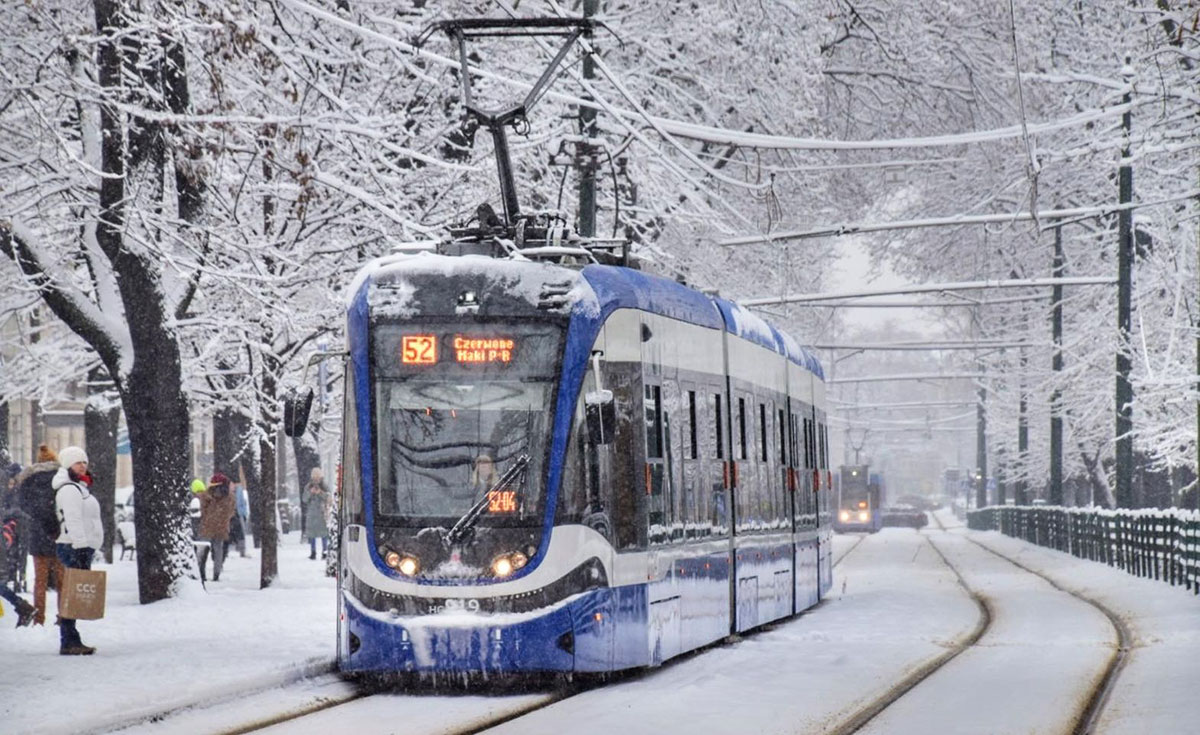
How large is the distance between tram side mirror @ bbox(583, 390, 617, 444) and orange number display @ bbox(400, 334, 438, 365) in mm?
1036

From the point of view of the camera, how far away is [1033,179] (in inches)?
950

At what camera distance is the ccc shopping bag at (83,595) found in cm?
1642

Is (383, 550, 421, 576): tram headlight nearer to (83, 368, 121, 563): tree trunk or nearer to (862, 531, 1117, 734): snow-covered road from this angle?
(862, 531, 1117, 734): snow-covered road

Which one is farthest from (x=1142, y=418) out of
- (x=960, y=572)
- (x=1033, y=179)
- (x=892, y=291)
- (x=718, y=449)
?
(x=718, y=449)

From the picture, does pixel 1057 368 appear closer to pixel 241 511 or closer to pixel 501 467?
pixel 241 511

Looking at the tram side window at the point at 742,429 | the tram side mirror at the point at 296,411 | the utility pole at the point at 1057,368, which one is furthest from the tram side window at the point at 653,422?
the utility pole at the point at 1057,368

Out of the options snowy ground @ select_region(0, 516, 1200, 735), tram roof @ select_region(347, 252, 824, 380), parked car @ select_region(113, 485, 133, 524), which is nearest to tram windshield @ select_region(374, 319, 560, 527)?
tram roof @ select_region(347, 252, 824, 380)

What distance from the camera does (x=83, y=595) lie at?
16453mm

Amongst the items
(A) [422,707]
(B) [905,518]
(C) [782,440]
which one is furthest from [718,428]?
(B) [905,518]

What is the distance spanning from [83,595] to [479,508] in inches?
148

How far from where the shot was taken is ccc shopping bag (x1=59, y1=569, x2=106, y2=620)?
53.9ft

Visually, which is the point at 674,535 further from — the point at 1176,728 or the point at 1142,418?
the point at 1142,418

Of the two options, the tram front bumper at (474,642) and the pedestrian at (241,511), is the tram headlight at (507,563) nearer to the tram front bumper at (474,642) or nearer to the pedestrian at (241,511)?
the tram front bumper at (474,642)

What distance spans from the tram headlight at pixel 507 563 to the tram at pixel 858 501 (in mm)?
71455
